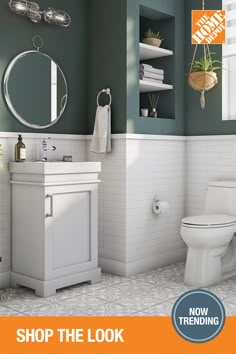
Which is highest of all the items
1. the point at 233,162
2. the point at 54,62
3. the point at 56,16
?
the point at 56,16

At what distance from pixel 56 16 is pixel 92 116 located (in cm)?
87

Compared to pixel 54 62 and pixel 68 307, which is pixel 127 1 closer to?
pixel 54 62

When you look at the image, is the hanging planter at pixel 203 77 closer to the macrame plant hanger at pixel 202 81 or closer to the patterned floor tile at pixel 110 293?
the macrame plant hanger at pixel 202 81

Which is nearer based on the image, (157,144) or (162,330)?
(162,330)

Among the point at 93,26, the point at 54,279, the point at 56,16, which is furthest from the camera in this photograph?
the point at 93,26

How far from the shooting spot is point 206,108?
14.8 ft

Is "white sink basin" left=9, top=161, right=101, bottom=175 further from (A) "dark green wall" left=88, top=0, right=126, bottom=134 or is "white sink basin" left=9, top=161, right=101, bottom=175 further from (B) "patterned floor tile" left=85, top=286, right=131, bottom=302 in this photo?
(B) "patterned floor tile" left=85, top=286, right=131, bottom=302

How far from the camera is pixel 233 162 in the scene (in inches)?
169

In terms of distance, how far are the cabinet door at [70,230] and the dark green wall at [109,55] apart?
0.71 m

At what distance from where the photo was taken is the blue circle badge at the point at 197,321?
2.37m

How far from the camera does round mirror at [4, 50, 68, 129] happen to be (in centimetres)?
376

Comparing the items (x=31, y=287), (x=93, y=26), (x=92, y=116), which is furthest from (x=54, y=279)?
(x=93, y=26)

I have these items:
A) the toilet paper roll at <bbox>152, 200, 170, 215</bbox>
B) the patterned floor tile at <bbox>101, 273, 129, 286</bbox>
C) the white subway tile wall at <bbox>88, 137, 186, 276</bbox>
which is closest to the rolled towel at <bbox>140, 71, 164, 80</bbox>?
the white subway tile wall at <bbox>88, 137, 186, 276</bbox>

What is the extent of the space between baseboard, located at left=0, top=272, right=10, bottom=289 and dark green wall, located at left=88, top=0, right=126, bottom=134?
55.8 inches
